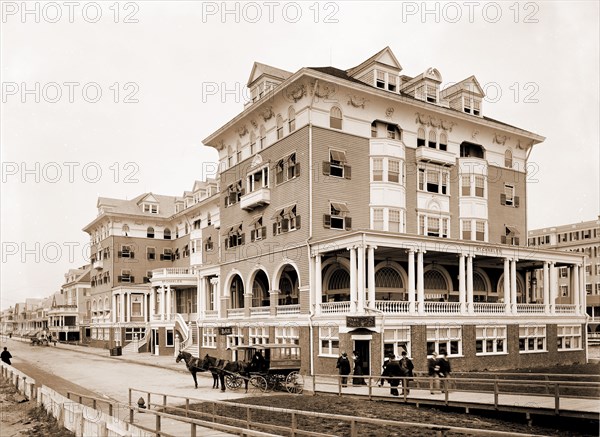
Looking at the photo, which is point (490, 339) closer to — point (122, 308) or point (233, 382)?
point (233, 382)

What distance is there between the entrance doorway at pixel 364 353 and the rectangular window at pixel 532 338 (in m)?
13.6

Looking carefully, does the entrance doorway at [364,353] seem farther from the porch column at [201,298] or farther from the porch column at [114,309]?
the porch column at [114,309]

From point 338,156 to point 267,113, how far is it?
7352 millimetres

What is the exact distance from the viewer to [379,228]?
41.2 metres

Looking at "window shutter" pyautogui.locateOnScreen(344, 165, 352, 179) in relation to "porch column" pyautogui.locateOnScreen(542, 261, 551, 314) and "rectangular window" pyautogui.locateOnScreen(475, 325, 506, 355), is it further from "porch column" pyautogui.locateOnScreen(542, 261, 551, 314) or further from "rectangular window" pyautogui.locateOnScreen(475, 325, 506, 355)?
"porch column" pyautogui.locateOnScreen(542, 261, 551, 314)

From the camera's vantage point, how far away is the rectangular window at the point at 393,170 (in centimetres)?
4178

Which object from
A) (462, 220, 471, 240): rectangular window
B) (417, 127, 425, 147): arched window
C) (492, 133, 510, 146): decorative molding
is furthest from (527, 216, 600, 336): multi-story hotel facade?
(417, 127, 425, 147): arched window

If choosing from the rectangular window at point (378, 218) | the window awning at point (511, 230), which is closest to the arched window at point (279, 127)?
the rectangular window at point (378, 218)

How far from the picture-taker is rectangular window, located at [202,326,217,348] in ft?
166

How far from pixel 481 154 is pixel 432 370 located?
25406 mm

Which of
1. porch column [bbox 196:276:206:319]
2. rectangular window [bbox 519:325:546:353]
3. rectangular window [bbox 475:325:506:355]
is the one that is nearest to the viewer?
rectangular window [bbox 475:325:506:355]

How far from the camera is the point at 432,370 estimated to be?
27.0m

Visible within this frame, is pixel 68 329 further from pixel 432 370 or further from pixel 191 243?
pixel 432 370

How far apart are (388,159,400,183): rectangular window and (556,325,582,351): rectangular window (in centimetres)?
1606
